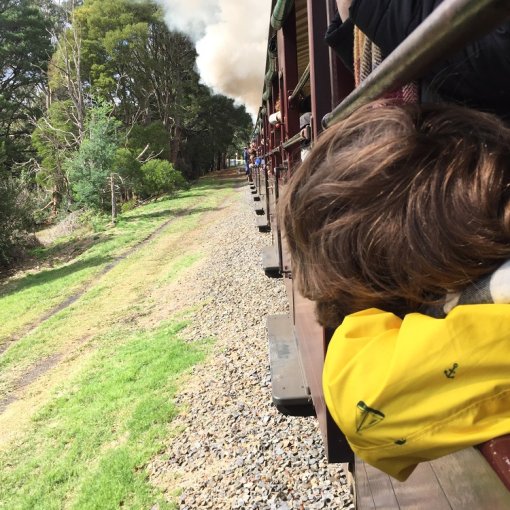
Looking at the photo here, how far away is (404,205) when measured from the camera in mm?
845

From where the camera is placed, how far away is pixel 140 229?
16734mm

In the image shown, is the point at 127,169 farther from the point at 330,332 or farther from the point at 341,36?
the point at 341,36

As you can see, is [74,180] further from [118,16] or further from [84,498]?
[84,498]

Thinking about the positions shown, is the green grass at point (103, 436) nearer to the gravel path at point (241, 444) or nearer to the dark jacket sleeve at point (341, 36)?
the gravel path at point (241, 444)

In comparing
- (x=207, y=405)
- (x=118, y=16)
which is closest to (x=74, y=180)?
(x=118, y=16)

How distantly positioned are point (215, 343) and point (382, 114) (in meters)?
5.50

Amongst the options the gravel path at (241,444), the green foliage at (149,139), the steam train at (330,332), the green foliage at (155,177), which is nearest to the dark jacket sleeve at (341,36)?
the steam train at (330,332)

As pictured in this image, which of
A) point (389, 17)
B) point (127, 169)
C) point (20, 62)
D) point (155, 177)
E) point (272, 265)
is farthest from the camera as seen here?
point (20, 62)

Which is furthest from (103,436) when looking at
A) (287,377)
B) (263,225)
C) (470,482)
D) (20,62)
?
(20,62)

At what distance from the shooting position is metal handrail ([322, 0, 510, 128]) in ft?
1.94

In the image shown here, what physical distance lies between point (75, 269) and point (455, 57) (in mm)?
13256

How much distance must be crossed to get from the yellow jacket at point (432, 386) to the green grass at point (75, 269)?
9371 millimetres

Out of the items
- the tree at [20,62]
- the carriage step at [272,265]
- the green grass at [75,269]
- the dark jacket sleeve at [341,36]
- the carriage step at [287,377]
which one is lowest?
the green grass at [75,269]

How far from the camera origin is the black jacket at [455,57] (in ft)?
2.72
